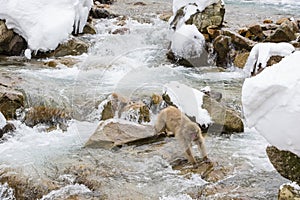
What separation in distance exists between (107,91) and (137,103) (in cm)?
152

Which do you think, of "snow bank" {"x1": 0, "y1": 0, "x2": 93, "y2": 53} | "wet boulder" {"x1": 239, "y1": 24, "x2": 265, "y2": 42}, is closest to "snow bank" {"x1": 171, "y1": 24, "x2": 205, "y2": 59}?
"wet boulder" {"x1": 239, "y1": 24, "x2": 265, "y2": 42}

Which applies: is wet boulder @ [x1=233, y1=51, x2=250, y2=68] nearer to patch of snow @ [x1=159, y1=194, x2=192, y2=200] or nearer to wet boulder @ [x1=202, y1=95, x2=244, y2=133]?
wet boulder @ [x1=202, y1=95, x2=244, y2=133]

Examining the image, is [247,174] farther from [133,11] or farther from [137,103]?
[133,11]

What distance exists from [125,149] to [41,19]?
8.26m

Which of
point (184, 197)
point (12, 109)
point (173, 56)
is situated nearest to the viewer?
point (184, 197)

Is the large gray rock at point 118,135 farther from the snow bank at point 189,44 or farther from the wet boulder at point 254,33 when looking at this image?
the wet boulder at point 254,33

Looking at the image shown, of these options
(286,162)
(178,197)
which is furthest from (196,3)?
(286,162)

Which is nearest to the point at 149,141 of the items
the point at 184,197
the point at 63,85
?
the point at 184,197

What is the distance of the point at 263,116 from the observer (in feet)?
14.3

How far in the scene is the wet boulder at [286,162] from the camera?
15.6 feet

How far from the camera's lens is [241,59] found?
12.7 metres

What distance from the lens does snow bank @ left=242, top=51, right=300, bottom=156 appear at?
13.4 ft

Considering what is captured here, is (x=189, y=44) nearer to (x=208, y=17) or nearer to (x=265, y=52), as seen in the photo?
(x=208, y=17)

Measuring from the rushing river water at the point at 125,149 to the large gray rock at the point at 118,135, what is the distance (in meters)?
0.21
